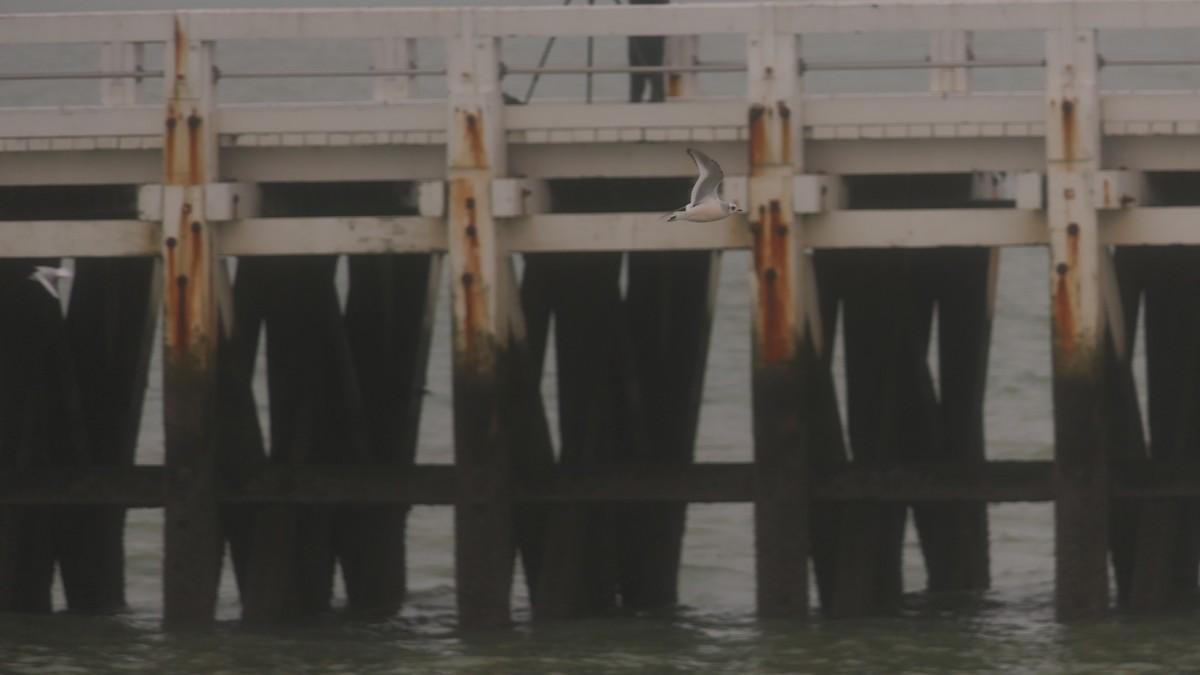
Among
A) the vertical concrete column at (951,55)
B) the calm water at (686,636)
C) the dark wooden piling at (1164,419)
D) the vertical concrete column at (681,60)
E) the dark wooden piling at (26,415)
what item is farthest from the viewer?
the dark wooden piling at (26,415)

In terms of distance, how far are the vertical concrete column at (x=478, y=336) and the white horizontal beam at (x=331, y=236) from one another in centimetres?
31

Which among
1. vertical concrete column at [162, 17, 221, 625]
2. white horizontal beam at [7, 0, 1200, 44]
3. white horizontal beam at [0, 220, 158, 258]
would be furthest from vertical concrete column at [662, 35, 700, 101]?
white horizontal beam at [0, 220, 158, 258]

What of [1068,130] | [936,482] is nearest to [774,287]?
[936,482]

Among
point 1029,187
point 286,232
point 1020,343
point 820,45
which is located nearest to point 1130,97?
point 1029,187

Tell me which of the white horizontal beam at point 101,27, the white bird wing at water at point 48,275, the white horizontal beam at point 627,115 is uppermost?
the white horizontal beam at point 101,27

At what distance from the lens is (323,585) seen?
55.2ft

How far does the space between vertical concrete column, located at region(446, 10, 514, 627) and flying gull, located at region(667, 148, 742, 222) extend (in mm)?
1411

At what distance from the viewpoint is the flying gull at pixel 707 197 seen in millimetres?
13609

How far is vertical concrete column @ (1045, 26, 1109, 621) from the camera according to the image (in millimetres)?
14203

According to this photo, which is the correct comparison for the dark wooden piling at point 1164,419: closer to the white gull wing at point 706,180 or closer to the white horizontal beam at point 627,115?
the white horizontal beam at point 627,115

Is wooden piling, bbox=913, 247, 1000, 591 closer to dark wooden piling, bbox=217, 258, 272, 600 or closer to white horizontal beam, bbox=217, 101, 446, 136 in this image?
white horizontal beam, bbox=217, 101, 446, 136

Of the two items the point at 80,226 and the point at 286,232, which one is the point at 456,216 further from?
the point at 80,226

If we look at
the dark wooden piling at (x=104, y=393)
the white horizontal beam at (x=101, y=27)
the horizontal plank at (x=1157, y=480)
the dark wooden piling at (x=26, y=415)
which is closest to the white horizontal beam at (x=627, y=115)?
the white horizontal beam at (x=101, y=27)

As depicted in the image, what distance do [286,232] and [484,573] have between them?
8.08 ft
